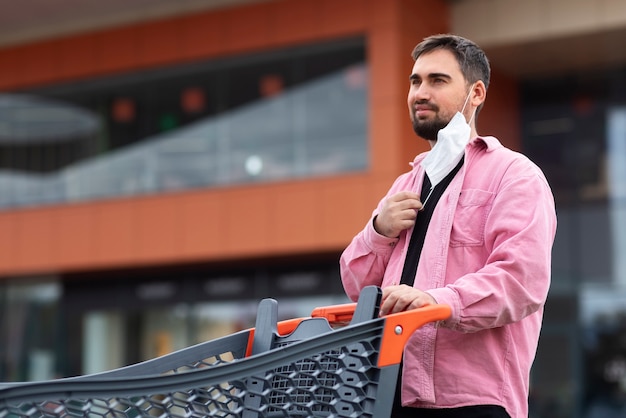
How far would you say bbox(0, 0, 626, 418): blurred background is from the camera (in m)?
18.7

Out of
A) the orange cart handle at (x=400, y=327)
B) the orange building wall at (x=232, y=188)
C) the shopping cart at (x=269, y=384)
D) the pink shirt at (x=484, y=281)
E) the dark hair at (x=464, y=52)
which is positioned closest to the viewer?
the shopping cart at (x=269, y=384)

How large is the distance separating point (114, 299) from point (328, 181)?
6.25m

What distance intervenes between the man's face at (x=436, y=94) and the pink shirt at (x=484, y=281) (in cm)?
14

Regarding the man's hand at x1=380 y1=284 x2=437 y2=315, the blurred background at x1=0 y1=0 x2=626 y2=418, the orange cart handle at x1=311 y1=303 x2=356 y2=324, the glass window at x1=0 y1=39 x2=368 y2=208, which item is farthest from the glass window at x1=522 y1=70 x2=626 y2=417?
the man's hand at x1=380 y1=284 x2=437 y2=315

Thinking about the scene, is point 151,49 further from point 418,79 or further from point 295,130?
point 418,79

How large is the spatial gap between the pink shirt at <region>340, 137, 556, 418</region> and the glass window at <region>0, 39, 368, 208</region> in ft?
49.7

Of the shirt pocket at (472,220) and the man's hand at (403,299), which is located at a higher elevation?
the shirt pocket at (472,220)

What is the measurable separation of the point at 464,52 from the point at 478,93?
144 millimetres

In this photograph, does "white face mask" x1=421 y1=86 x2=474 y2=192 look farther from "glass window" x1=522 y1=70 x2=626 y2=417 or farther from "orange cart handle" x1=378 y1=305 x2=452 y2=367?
"glass window" x1=522 y1=70 x2=626 y2=417

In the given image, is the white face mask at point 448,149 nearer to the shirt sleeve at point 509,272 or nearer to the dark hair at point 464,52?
the dark hair at point 464,52


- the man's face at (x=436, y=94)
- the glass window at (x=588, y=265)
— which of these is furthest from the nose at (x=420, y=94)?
the glass window at (x=588, y=265)

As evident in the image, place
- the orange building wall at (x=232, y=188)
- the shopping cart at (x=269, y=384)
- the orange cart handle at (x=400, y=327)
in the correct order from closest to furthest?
the shopping cart at (x=269, y=384) → the orange cart handle at (x=400, y=327) → the orange building wall at (x=232, y=188)

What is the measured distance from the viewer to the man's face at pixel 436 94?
338 centimetres

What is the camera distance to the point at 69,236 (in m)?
21.3
